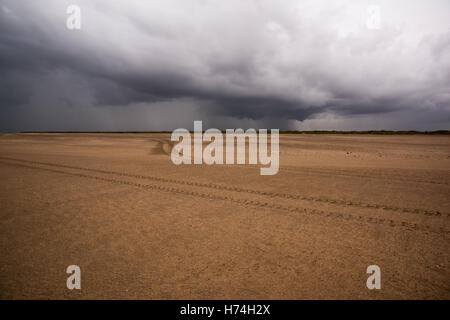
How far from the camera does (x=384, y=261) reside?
350 centimetres

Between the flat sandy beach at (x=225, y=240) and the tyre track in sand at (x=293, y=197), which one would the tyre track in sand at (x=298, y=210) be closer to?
the flat sandy beach at (x=225, y=240)

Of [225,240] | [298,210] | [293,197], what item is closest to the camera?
[225,240]

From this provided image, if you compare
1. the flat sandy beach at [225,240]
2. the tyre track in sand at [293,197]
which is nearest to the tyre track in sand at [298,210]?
the flat sandy beach at [225,240]

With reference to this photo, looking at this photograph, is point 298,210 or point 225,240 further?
point 298,210

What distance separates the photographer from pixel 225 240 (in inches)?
163

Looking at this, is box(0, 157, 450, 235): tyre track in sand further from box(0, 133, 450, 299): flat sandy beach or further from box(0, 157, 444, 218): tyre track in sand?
box(0, 157, 444, 218): tyre track in sand

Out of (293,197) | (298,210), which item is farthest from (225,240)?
(293,197)

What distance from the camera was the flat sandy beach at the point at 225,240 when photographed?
2.96 m

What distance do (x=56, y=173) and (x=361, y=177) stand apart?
45.3 feet

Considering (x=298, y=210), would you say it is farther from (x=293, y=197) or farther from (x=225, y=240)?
(x=225, y=240)
